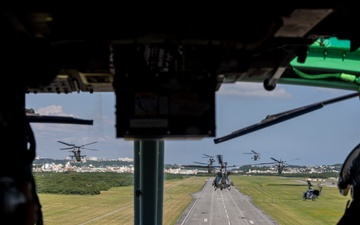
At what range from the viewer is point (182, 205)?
1051 inches

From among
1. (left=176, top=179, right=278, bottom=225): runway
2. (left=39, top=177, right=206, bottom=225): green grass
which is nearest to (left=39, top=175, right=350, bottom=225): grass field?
(left=39, top=177, right=206, bottom=225): green grass

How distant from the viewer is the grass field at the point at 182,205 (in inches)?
631

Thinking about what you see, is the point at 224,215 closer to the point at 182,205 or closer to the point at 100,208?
the point at 182,205

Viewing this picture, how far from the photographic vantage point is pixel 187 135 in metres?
1.45

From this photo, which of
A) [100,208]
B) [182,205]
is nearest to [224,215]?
[182,205]

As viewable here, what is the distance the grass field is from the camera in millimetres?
16031

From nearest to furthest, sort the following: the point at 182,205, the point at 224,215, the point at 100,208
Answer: the point at 100,208 → the point at 224,215 → the point at 182,205

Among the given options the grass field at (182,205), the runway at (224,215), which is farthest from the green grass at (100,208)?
the runway at (224,215)

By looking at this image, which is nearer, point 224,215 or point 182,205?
point 224,215

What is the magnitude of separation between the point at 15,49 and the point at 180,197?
30.0 meters

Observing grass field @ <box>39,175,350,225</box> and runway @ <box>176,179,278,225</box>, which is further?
runway @ <box>176,179,278,225</box>

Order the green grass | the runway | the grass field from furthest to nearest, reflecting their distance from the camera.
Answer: the runway
the grass field
the green grass

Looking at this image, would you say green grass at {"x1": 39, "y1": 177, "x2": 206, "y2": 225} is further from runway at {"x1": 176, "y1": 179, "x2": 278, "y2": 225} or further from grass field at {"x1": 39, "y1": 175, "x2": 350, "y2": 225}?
runway at {"x1": 176, "y1": 179, "x2": 278, "y2": 225}

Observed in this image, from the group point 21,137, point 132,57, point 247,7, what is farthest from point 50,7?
point 247,7
